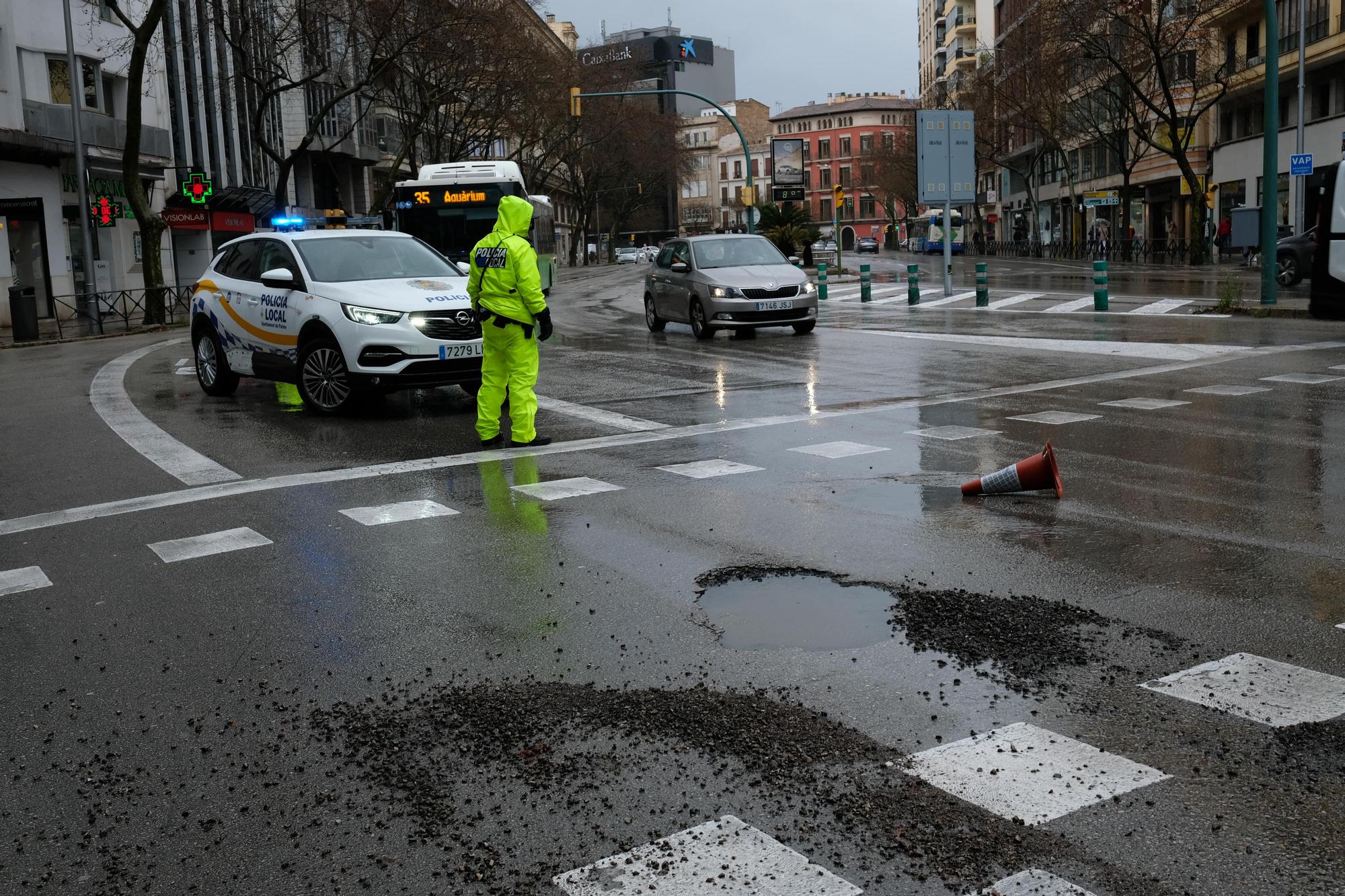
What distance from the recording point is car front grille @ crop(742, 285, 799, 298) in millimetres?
20031

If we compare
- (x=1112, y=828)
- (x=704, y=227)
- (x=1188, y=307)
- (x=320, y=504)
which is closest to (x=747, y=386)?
(x=320, y=504)

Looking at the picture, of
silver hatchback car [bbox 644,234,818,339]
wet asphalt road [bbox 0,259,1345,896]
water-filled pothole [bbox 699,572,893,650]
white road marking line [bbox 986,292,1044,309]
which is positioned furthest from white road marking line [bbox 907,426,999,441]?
white road marking line [bbox 986,292,1044,309]

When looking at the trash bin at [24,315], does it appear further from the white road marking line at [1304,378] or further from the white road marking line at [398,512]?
the white road marking line at [1304,378]

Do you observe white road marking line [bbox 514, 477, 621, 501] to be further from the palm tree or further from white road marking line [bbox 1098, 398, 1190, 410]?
the palm tree

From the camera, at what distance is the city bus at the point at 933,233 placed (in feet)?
297

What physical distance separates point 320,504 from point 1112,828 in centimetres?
566

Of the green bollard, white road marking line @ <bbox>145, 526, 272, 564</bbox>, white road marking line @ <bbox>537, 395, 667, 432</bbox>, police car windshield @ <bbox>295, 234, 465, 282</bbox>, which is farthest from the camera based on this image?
the green bollard

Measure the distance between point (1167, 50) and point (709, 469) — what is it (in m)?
42.6

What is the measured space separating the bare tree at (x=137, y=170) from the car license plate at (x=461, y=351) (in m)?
21.2

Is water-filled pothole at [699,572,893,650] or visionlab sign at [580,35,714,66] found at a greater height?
visionlab sign at [580,35,714,66]

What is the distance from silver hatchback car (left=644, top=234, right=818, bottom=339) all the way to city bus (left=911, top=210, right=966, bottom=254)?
64240 millimetres

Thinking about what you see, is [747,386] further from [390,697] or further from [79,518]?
[390,697]

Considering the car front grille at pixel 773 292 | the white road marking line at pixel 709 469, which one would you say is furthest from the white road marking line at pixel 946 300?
the white road marking line at pixel 709 469

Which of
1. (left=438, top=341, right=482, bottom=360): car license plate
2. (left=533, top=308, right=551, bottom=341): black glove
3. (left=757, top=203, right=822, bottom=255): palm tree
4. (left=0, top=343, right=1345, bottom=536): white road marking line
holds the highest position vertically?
(left=757, top=203, right=822, bottom=255): palm tree
